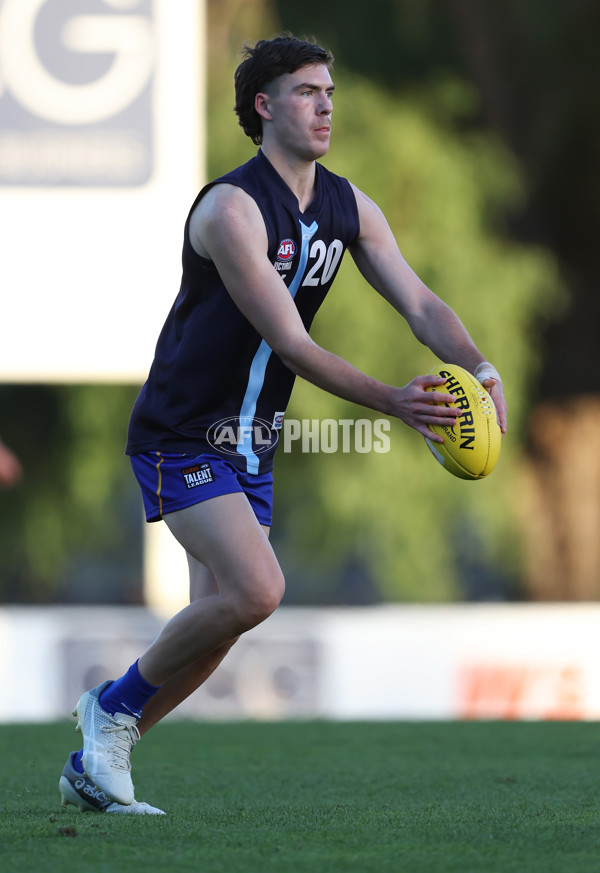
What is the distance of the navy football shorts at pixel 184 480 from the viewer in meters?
3.92

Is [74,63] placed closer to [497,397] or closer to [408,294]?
[408,294]

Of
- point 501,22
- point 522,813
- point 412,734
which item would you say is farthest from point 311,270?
point 501,22

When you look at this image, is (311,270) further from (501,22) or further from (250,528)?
(501,22)

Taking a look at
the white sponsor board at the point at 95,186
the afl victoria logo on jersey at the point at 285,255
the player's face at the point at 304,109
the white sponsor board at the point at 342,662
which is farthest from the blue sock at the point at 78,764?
the white sponsor board at the point at 95,186

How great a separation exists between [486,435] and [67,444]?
9237 mm

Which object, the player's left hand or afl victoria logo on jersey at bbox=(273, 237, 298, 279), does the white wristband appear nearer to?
the player's left hand

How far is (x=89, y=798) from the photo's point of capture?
4008 mm

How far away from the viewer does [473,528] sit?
12.8 meters

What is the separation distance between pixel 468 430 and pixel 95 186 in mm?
6711

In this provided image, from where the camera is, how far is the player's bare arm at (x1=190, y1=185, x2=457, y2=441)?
3621 millimetres

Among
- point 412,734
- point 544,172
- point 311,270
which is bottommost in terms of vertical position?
point 412,734

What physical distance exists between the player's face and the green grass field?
74.4 inches

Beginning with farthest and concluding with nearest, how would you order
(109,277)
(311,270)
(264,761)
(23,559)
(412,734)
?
(23,559) → (109,277) → (412,734) → (264,761) → (311,270)

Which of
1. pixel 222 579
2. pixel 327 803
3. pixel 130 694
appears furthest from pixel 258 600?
pixel 327 803
